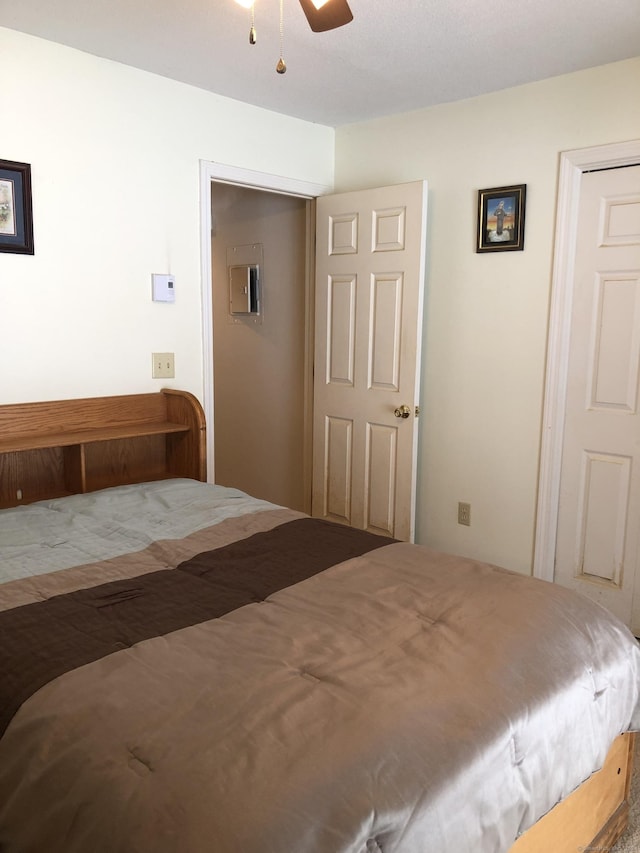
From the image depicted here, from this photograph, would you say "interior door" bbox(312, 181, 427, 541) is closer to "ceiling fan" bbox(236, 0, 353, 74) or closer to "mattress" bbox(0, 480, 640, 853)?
"mattress" bbox(0, 480, 640, 853)

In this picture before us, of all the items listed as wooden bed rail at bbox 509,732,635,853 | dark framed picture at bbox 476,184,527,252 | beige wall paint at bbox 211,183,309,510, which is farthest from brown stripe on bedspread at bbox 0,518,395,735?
beige wall paint at bbox 211,183,309,510

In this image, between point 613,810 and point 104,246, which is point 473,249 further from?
point 613,810

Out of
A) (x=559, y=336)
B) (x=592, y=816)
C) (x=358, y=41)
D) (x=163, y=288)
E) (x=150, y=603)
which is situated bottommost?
(x=592, y=816)

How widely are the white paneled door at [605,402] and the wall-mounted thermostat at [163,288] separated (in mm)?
1845

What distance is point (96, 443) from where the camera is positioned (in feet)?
9.50

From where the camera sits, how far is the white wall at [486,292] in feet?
9.78

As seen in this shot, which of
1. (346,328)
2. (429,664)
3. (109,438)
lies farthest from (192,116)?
(429,664)

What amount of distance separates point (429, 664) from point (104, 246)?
2289 millimetres

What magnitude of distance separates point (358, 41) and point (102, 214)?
4.10 feet

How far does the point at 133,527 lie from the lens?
2.15 m

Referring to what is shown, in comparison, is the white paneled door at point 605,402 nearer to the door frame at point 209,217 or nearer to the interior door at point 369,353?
the interior door at point 369,353

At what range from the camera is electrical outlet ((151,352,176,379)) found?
3100mm

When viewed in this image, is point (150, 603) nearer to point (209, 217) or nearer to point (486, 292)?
point (209, 217)

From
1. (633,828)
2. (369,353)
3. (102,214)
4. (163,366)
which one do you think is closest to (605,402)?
(369,353)
